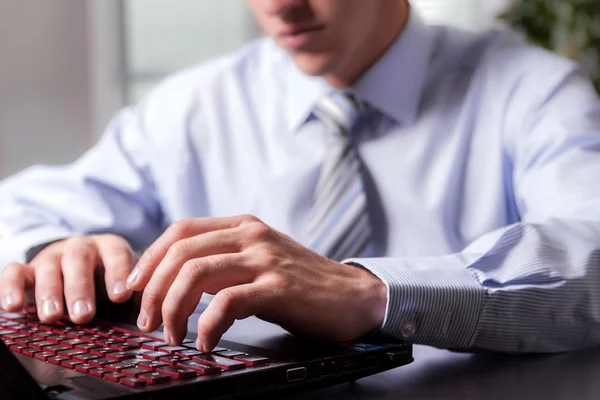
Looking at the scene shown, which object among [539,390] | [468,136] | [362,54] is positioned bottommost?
[539,390]

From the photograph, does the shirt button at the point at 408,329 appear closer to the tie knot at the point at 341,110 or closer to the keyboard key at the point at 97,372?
the keyboard key at the point at 97,372

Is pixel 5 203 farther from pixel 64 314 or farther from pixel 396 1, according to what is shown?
pixel 396 1

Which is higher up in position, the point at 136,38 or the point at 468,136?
the point at 136,38

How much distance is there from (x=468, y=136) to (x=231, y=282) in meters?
0.68

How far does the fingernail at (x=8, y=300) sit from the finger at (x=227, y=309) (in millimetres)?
289

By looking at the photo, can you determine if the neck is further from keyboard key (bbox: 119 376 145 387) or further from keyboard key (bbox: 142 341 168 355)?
keyboard key (bbox: 119 376 145 387)

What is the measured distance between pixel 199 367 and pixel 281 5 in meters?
0.68

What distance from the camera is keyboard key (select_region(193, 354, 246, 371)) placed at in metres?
0.56

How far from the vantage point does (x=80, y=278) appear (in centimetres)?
82

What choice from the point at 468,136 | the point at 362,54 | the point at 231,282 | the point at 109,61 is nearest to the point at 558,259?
the point at 231,282

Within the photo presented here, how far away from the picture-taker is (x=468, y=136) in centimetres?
124

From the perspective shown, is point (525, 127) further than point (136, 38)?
No

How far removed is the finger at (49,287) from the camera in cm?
78

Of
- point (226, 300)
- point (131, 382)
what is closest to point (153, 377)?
point (131, 382)
